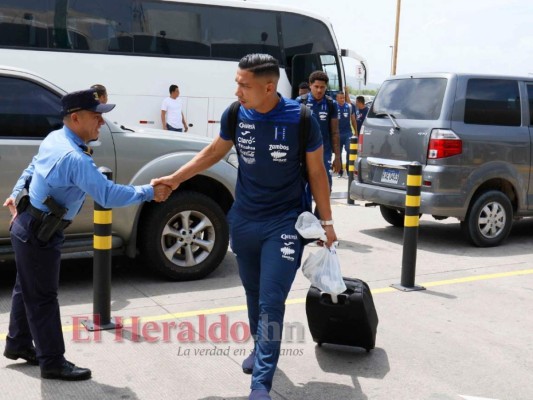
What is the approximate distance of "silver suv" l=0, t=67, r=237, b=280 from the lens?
5.44m

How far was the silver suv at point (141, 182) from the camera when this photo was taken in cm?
544

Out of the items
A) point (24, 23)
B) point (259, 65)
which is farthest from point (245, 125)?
point (24, 23)

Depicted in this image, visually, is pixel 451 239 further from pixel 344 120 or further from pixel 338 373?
pixel 338 373

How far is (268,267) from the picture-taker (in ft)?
11.8

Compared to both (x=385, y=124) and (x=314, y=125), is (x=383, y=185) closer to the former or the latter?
(x=385, y=124)

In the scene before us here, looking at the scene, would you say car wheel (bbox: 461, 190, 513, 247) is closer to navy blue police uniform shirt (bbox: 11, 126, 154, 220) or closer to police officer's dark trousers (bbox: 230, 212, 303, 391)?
police officer's dark trousers (bbox: 230, 212, 303, 391)

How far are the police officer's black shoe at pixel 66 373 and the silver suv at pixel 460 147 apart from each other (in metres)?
4.73

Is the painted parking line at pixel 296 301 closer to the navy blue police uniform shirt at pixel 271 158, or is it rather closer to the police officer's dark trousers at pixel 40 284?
the police officer's dark trousers at pixel 40 284

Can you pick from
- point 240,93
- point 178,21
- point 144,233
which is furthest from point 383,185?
point 178,21

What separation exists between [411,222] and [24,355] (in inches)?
133

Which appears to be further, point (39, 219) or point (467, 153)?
point (467, 153)

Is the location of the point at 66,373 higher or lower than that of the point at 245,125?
lower

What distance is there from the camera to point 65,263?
6832 millimetres

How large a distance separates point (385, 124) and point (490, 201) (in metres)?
1.51
